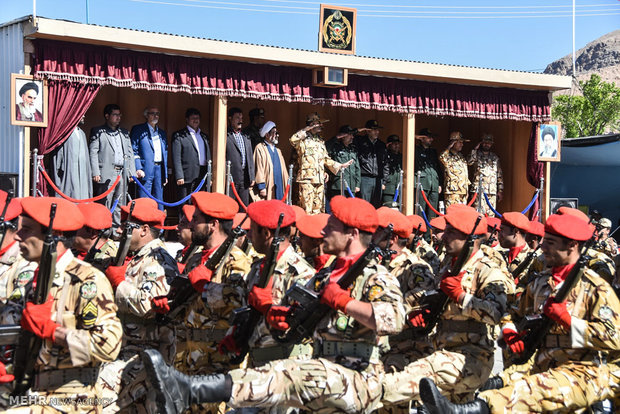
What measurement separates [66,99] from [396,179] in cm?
678

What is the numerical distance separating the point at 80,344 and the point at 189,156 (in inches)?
403

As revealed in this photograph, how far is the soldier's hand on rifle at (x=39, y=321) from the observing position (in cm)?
442

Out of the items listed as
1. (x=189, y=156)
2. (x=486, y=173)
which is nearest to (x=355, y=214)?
(x=189, y=156)

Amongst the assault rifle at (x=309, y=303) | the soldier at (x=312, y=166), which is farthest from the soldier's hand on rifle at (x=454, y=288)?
the soldier at (x=312, y=166)

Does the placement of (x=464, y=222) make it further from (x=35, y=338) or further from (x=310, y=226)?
(x=35, y=338)

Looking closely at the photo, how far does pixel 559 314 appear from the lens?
17.7 feet

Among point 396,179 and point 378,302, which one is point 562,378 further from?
point 396,179

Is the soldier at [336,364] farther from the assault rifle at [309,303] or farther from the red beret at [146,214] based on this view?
the red beret at [146,214]

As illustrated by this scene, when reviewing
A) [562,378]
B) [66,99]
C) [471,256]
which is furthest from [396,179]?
[562,378]

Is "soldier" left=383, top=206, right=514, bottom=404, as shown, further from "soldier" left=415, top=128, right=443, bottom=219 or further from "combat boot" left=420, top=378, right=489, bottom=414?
"soldier" left=415, top=128, right=443, bottom=219

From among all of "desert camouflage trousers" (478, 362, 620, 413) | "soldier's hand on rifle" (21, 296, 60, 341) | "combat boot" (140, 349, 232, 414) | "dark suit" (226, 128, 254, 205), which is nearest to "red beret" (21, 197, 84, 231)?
"soldier's hand on rifle" (21, 296, 60, 341)

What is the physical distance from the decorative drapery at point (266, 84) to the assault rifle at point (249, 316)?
27.9 feet

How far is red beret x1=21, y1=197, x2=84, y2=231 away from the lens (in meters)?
4.78

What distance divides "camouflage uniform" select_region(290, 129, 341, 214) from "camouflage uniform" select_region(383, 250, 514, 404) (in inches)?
354
